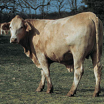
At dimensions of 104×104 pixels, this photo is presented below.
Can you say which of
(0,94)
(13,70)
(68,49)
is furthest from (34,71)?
(68,49)

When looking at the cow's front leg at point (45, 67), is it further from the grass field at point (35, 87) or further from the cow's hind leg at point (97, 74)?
the cow's hind leg at point (97, 74)

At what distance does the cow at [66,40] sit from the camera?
6027mm

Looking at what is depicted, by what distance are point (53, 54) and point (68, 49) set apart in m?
0.48

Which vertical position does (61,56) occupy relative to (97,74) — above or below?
above

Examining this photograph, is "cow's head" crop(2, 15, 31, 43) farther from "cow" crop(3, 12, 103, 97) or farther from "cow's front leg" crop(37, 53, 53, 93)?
"cow's front leg" crop(37, 53, 53, 93)

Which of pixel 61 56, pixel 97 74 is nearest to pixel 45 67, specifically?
pixel 61 56

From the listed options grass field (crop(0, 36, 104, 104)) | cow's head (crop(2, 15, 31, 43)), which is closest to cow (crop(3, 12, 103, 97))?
cow's head (crop(2, 15, 31, 43))

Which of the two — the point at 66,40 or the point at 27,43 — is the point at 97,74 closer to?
the point at 66,40

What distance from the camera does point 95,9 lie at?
108 feet

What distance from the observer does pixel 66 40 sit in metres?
6.15

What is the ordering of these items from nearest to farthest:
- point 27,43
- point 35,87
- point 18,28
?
1. point 18,28
2. point 27,43
3. point 35,87

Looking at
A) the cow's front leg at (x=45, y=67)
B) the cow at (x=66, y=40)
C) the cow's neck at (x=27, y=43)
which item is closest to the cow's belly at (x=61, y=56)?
the cow at (x=66, y=40)

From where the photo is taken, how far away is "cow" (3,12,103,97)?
237 inches

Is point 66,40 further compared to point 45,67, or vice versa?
point 45,67
